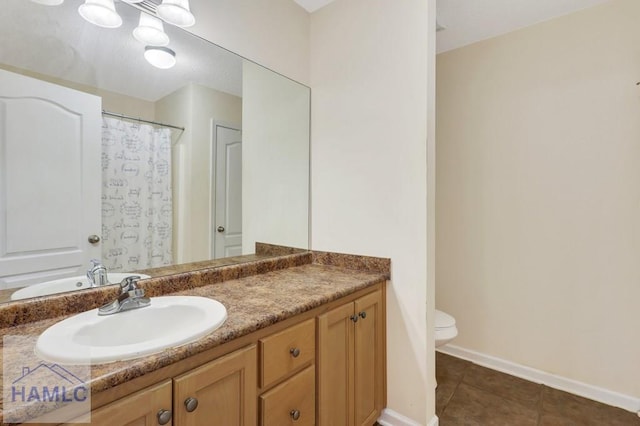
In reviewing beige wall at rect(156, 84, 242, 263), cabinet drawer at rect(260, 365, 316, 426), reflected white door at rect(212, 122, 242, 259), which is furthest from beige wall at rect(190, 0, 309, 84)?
cabinet drawer at rect(260, 365, 316, 426)

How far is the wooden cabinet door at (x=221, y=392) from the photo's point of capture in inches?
29.5

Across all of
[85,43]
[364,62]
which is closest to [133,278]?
[85,43]

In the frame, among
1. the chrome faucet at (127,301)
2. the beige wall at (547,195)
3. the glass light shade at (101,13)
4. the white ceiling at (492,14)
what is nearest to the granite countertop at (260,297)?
the chrome faucet at (127,301)

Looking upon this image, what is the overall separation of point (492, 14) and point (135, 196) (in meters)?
2.41

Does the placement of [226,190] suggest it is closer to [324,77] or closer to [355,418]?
[324,77]

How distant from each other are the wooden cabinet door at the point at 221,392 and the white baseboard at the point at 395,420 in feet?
3.15

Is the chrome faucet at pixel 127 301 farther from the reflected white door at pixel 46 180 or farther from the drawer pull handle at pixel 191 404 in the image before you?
the drawer pull handle at pixel 191 404

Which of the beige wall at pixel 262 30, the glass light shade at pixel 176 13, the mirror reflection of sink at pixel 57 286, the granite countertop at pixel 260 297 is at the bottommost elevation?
the granite countertop at pixel 260 297

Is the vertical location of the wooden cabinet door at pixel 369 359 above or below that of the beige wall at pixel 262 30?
below

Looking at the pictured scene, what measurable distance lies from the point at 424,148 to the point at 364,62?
643 millimetres

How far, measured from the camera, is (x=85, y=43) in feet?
3.52

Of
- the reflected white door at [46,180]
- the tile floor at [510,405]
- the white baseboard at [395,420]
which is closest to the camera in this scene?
the reflected white door at [46,180]

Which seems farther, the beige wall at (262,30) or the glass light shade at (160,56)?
the beige wall at (262,30)

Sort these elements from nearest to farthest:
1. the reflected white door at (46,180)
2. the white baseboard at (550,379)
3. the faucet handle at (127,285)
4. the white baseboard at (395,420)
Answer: the reflected white door at (46,180), the faucet handle at (127,285), the white baseboard at (395,420), the white baseboard at (550,379)
